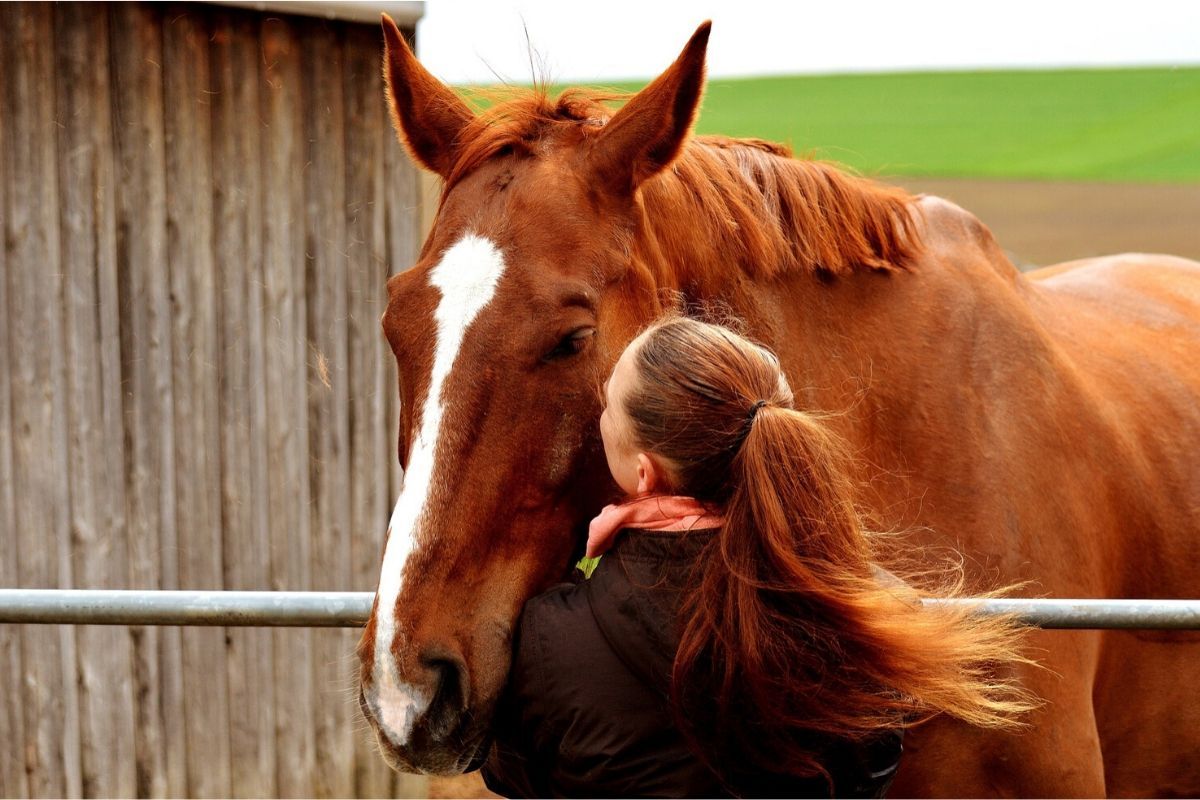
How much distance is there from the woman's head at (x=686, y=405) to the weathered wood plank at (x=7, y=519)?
3.79 metres

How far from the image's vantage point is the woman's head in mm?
1609

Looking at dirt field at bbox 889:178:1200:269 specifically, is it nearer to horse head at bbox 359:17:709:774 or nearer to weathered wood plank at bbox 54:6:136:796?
weathered wood plank at bbox 54:6:136:796

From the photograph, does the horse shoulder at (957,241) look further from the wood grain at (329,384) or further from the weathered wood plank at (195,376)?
the weathered wood plank at (195,376)

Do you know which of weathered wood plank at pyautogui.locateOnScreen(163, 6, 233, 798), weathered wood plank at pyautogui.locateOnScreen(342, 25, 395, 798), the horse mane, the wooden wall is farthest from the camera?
weathered wood plank at pyautogui.locateOnScreen(342, 25, 395, 798)

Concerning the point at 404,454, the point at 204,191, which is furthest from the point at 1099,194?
the point at 404,454

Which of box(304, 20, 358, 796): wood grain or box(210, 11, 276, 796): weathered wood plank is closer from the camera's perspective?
box(210, 11, 276, 796): weathered wood plank

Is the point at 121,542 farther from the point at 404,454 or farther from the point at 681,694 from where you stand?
the point at 681,694

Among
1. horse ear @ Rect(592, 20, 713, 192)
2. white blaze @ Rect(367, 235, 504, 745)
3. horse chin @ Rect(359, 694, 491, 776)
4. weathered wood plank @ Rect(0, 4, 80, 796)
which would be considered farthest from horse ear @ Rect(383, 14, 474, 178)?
weathered wood plank @ Rect(0, 4, 80, 796)

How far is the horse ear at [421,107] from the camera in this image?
8.41ft

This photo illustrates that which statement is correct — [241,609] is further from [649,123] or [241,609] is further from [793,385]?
[793,385]

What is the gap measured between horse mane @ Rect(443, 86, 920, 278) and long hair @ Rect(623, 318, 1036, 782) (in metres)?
0.85

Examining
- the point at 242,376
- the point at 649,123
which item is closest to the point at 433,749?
the point at 649,123

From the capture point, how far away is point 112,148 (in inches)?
185

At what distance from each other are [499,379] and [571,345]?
6.5 inches
